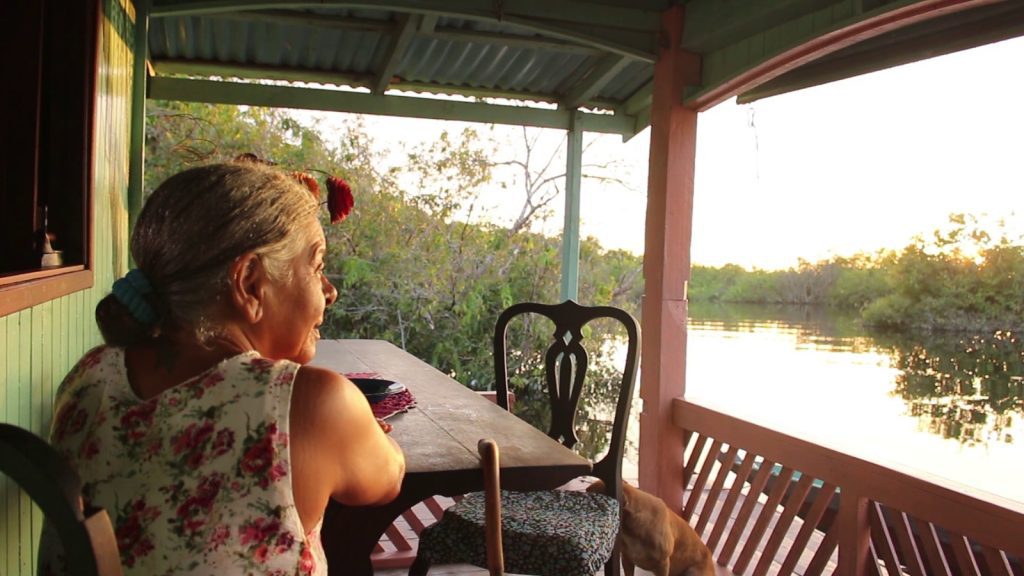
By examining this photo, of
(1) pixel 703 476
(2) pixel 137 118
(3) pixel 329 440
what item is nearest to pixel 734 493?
(1) pixel 703 476

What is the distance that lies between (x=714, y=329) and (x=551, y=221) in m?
3.70

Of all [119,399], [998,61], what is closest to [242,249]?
[119,399]

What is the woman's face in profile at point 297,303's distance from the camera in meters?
1.06

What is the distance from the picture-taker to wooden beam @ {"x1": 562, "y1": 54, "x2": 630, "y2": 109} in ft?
12.5

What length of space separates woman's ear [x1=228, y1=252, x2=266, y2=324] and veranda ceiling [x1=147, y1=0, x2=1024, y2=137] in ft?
6.58

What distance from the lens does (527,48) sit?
12.5 feet

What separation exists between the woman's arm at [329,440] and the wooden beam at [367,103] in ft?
10.6

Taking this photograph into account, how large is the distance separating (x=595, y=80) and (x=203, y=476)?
3.55m

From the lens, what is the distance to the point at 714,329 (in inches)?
169

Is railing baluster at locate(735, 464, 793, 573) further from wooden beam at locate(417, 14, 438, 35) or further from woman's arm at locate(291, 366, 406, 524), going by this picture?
wooden beam at locate(417, 14, 438, 35)

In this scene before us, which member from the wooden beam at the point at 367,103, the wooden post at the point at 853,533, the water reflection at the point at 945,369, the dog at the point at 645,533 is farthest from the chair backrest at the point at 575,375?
the wooden beam at the point at 367,103

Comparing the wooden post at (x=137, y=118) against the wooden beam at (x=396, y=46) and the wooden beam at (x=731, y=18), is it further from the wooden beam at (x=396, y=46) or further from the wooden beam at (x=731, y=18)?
the wooden beam at (x=731, y=18)

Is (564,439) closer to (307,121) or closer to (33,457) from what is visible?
(33,457)

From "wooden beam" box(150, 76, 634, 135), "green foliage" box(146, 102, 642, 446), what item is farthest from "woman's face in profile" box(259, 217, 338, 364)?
"green foliage" box(146, 102, 642, 446)
